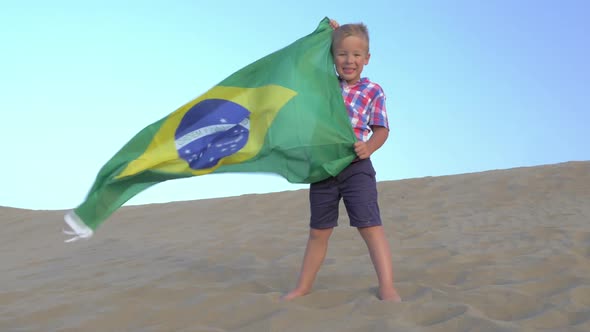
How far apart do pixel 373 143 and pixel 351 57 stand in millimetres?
525

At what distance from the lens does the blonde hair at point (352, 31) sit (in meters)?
3.70

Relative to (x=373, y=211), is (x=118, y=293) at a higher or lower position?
lower

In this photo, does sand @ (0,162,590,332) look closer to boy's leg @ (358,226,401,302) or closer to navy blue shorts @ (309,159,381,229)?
boy's leg @ (358,226,401,302)

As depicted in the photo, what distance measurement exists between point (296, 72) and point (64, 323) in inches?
80.1

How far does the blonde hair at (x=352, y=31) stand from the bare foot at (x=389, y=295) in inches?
57.8

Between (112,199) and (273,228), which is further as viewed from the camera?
(273,228)

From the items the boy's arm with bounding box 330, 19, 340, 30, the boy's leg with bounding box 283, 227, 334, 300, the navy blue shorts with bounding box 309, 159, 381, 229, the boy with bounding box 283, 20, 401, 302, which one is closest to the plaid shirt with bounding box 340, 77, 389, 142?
the boy with bounding box 283, 20, 401, 302

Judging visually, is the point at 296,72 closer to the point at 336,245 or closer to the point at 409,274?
the point at 409,274


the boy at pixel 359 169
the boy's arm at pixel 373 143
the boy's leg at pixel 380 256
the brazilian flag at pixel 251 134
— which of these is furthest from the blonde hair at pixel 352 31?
the boy's leg at pixel 380 256

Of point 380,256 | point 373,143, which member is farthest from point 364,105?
point 380,256

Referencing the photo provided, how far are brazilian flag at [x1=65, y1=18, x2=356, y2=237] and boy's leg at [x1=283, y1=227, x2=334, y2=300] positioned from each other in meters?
0.36

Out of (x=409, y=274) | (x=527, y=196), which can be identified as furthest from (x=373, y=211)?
(x=527, y=196)

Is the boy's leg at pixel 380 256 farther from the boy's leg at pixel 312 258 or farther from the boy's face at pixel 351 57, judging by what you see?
the boy's face at pixel 351 57

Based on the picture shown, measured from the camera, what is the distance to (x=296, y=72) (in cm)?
389
